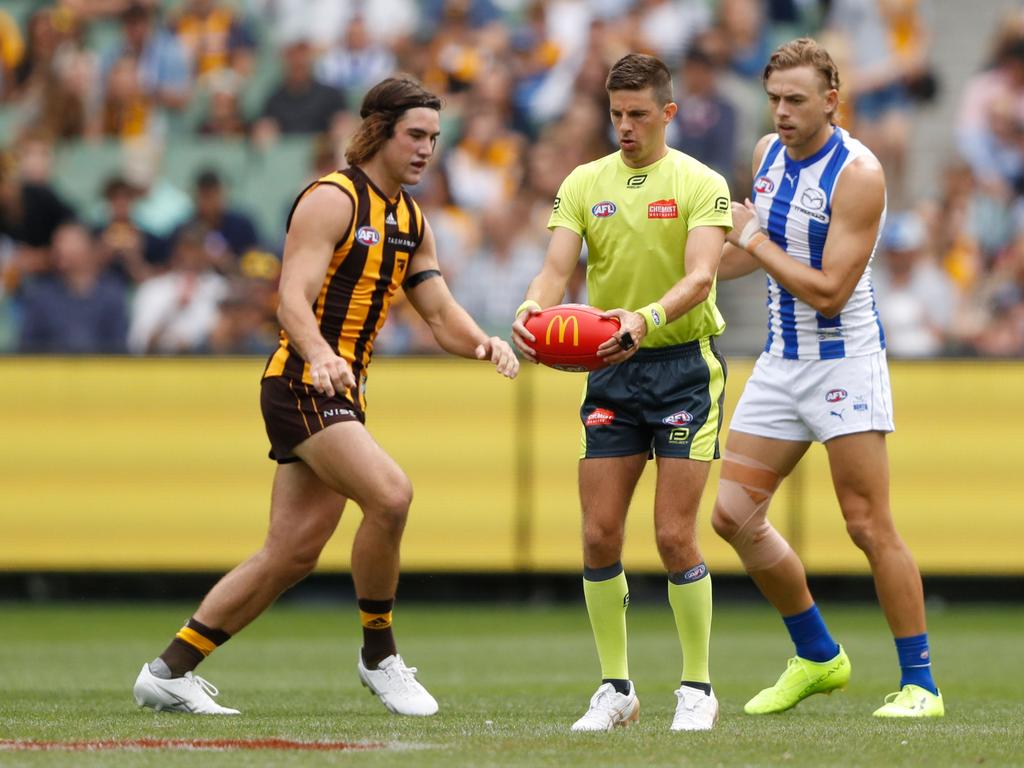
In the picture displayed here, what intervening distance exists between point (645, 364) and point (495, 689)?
2215mm

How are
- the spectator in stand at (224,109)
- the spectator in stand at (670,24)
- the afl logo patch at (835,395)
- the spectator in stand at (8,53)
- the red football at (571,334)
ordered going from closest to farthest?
the red football at (571,334) → the afl logo patch at (835,395) → the spectator in stand at (224,109) → the spectator in stand at (670,24) → the spectator in stand at (8,53)

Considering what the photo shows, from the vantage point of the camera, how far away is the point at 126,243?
545 inches

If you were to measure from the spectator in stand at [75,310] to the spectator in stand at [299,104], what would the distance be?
253 cm

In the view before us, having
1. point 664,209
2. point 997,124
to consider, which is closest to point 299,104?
point 997,124

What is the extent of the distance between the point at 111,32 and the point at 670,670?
9570 mm

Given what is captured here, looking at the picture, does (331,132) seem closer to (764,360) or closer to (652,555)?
(652,555)

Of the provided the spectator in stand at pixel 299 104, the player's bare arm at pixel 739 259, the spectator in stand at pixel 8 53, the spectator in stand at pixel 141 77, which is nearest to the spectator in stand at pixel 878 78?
the spectator in stand at pixel 299 104

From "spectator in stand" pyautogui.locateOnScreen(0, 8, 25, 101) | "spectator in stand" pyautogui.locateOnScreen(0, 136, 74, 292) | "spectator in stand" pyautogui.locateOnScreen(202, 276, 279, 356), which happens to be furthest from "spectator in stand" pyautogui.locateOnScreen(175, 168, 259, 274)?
"spectator in stand" pyautogui.locateOnScreen(0, 8, 25, 101)

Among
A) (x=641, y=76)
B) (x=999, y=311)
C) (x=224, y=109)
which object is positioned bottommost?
(x=999, y=311)

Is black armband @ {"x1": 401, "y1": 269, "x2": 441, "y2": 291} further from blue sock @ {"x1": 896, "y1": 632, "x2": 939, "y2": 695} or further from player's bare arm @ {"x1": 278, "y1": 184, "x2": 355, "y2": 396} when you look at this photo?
blue sock @ {"x1": 896, "y1": 632, "x2": 939, "y2": 695}

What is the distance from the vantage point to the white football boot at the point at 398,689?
21.6 feet

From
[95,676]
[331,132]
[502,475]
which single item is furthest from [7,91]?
[95,676]

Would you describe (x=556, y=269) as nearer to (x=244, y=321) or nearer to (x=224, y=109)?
(x=244, y=321)

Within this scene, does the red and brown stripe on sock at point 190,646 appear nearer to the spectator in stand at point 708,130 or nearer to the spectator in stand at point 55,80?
the spectator in stand at point 708,130
